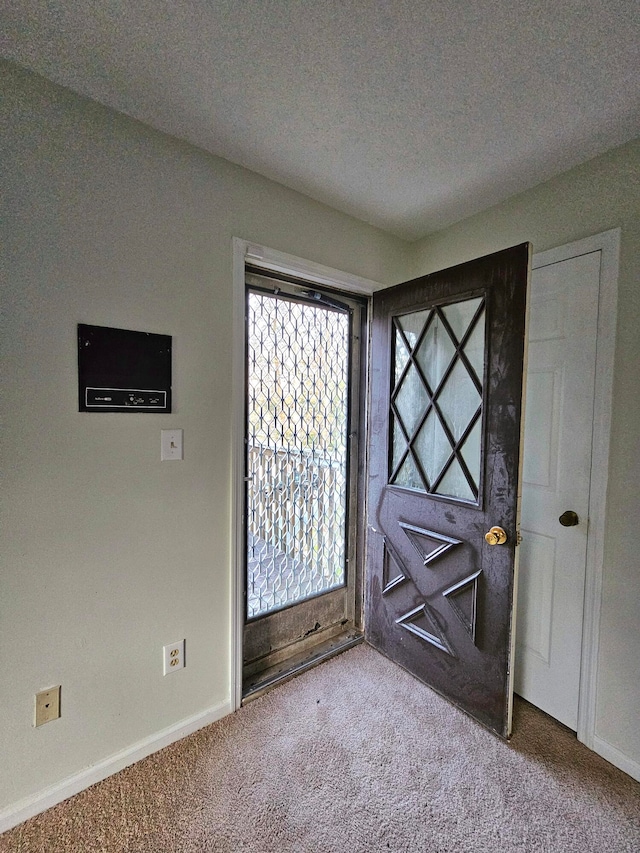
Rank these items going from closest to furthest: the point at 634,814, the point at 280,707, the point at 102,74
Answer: the point at 102,74
the point at 634,814
the point at 280,707

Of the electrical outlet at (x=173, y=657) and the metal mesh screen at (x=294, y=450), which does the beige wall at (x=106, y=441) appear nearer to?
the electrical outlet at (x=173, y=657)

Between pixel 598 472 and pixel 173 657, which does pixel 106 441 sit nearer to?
pixel 173 657

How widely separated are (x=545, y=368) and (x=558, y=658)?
1320mm

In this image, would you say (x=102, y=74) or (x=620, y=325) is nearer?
(x=102, y=74)

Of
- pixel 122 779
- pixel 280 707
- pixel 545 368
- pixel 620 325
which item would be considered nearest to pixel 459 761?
pixel 280 707

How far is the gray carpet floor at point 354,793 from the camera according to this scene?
1.17 meters

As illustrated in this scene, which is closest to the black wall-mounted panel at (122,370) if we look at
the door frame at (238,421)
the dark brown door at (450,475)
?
the door frame at (238,421)

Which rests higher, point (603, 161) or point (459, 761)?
point (603, 161)

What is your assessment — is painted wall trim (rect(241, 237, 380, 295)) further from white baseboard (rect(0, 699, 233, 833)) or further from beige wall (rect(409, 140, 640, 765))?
white baseboard (rect(0, 699, 233, 833))

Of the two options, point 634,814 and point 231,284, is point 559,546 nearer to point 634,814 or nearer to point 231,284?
point 634,814

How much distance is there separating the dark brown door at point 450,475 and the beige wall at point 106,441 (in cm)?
87

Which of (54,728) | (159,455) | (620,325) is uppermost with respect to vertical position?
(620,325)

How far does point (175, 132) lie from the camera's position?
141 centimetres

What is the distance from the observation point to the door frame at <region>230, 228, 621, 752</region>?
1.48m
